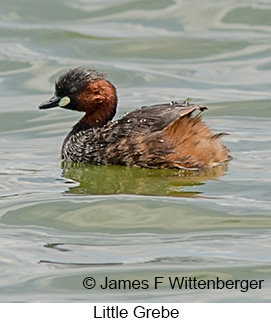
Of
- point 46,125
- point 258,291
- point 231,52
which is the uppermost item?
point 231,52

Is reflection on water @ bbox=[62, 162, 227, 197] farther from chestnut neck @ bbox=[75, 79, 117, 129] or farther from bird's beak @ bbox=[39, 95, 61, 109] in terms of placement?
bird's beak @ bbox=[39, 95, 61, 109]

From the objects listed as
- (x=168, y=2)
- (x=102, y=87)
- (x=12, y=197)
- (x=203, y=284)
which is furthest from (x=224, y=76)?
(x=203, y=284)

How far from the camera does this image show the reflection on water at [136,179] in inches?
340

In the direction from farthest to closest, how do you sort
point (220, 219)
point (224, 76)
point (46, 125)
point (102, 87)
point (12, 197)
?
point (224, 76) < point (46, 125) < point (102, 87) < point (12, 197) < point (220, 219)

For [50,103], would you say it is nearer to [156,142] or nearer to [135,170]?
[135,170]

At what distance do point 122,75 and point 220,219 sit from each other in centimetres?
525

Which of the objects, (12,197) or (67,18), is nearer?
(12,197)

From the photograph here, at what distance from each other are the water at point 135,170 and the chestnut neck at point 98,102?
Result: 1.61 feet

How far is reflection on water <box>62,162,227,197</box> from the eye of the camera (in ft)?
28.3

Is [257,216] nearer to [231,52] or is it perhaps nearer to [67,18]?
[231,52]

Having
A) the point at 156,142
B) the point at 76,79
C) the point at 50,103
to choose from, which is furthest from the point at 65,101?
the point at 156,142

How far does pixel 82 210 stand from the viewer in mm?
8016

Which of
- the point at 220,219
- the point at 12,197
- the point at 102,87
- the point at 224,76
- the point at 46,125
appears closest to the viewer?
the point at 220,219

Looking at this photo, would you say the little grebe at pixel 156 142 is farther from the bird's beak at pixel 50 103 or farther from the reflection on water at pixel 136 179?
the bird's beak at pixel 50 103
